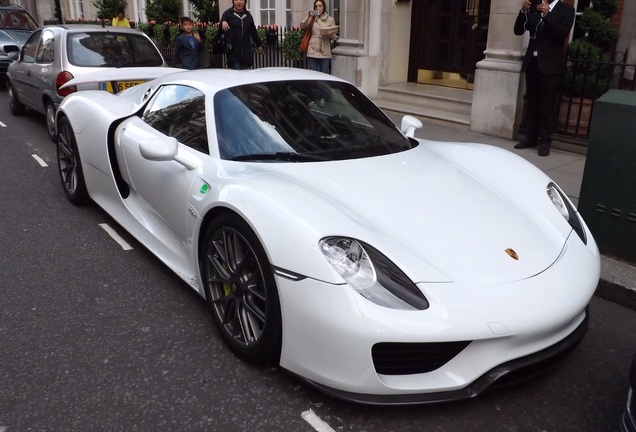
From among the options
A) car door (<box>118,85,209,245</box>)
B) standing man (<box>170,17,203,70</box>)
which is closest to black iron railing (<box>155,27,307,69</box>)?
standing man (<box>170,17,203,70</box>)

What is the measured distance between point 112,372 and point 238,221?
1001mm

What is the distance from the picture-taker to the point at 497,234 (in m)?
2.93

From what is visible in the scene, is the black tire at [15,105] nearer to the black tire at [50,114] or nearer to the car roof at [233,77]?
the black tire at [50,114]

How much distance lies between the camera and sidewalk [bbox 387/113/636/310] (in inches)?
153

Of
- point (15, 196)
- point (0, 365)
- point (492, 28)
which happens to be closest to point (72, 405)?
point (0, 365)

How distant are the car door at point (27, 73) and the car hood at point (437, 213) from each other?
673 centimetres

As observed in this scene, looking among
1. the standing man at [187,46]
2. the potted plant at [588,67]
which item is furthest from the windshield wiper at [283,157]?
the standing man at [187,46]

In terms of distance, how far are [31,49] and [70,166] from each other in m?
4.48

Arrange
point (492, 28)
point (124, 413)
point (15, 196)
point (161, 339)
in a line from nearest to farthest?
point (124, 413) → point (161, 339) → point (15, 196) → point (492, 28)

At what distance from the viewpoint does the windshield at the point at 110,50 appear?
303 inches

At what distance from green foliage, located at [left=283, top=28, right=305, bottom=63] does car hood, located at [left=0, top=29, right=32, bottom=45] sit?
251 inches

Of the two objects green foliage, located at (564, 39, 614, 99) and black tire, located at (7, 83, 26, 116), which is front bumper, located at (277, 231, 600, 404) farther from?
black tire, located at (7, 83, 26, 116)

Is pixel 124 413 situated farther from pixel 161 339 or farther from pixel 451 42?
pixel 451 42

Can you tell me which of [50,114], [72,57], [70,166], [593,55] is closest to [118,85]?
[72,57]
